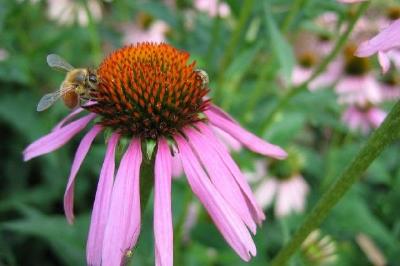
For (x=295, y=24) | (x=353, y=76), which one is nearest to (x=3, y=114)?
(x=295, y=24)

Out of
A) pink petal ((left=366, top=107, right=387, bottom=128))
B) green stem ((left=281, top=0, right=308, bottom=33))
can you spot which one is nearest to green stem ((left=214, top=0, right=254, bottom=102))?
green stem ((left=281, top=0, right=308, bottom=33))

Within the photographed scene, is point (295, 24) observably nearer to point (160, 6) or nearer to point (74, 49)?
point (160, 6)

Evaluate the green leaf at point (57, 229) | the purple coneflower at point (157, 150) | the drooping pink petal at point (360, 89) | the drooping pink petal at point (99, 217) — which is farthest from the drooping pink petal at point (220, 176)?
the drooping pink petal at point (360, 89)

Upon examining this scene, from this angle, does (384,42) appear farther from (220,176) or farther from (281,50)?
(281,50)

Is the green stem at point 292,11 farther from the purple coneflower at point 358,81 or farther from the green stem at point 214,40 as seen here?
the purple coneflower at point 358,81

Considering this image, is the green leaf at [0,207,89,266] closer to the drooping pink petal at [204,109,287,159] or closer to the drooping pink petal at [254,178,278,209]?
the drooping pink petal at [204,109,287,159]

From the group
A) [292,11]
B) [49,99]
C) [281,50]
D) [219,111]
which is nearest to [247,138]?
[219,111]

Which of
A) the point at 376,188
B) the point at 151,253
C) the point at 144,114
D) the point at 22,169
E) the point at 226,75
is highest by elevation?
the point at 22,169
